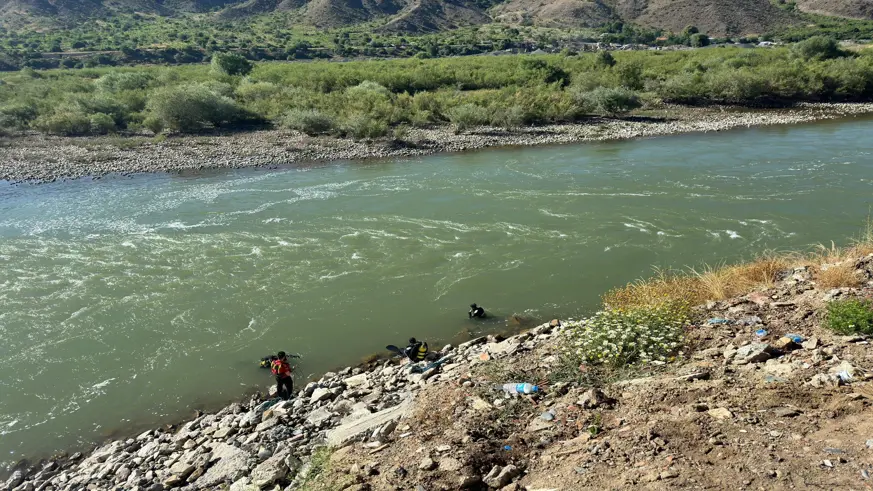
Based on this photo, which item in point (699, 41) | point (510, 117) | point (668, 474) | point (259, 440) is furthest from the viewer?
point (699, 41)

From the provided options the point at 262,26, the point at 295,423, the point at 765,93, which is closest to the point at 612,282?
the point at 295,423

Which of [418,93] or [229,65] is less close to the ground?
[229,65]

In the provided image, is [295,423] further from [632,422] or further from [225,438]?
[632,422]

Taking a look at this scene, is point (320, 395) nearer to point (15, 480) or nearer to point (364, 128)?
point (15, 480)

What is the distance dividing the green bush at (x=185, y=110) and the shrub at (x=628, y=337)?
36.9 metres

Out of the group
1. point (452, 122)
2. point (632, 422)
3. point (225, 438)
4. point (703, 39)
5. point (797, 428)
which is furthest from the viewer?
point (703, 39)

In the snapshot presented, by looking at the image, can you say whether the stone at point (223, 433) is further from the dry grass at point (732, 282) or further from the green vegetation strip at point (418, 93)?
the green vegetation strip at point (418, 93)

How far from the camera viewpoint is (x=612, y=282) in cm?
1490

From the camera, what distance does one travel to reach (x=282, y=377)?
10.5m

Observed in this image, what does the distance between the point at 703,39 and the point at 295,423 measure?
10552 centimetres

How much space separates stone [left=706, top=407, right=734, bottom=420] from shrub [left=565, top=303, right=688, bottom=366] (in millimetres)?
1777

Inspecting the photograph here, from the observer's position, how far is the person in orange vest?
411 inches

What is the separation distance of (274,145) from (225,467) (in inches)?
1145

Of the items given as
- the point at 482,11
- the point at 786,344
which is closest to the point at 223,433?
the point at 786,344
